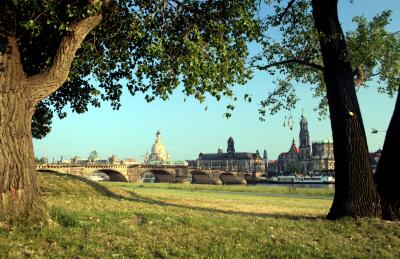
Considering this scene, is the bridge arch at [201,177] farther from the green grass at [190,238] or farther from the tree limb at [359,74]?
the green grass at [190,238]

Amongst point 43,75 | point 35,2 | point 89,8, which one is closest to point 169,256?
point 43,75

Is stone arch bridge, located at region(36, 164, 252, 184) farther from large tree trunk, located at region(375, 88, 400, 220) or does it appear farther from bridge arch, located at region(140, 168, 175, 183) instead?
large tree trunk, located at region(375, 88, 400, 220)

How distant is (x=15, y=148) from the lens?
27.7ft

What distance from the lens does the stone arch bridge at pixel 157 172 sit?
114m

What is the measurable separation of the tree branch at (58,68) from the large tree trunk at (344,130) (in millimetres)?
7561

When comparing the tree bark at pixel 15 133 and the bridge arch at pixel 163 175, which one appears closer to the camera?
the tree bark at pixel 15 133

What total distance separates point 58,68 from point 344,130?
8658mm

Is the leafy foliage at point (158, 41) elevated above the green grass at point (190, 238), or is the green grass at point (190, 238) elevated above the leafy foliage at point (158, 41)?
the leafy foliage at point (158, 41)

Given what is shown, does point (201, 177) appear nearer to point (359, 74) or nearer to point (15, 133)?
point (359, 74)

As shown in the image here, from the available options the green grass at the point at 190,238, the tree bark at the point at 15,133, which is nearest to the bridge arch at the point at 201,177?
the green grass at the point at 190,238

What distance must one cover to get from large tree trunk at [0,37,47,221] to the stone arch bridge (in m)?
97.7

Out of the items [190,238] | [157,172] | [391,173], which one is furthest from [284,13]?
[157,172]

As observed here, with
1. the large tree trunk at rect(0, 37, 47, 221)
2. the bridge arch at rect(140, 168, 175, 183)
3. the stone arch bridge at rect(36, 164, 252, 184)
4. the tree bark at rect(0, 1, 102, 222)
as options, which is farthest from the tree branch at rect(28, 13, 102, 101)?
the bridge arch at rect(140, 168, 175, 183)

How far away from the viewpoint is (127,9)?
13086 mm
